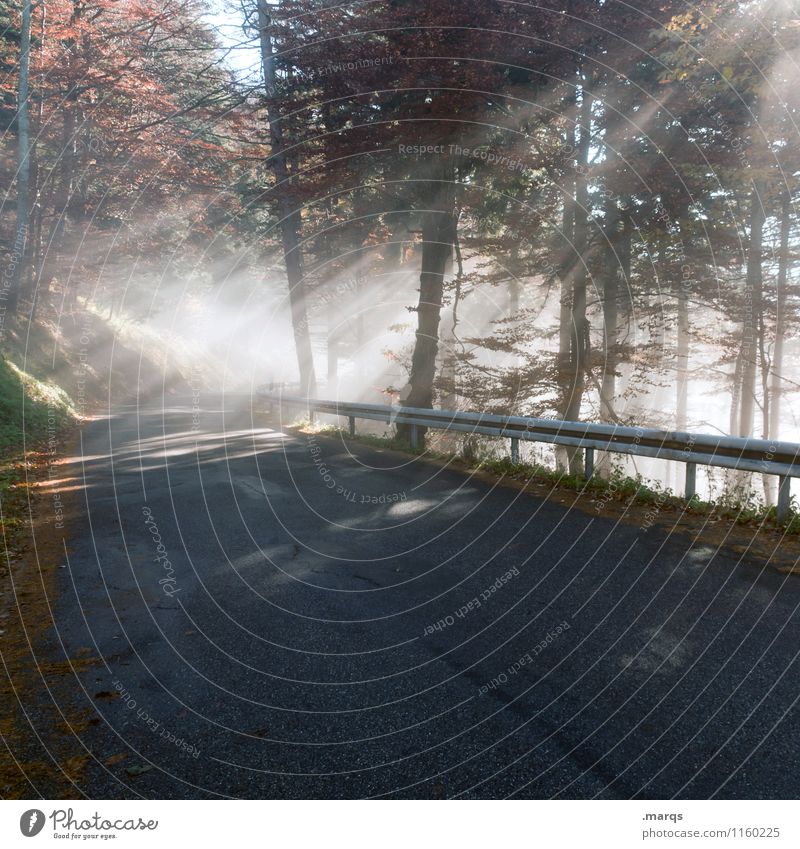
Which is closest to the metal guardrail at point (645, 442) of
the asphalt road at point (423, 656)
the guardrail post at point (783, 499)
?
the guardrail post at point (783, 499)

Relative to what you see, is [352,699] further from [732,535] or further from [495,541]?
[732,535]

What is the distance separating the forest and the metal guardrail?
1.94 meters

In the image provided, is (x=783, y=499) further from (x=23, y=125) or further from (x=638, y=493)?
(x=23, y=125)

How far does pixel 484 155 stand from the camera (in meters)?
15.5

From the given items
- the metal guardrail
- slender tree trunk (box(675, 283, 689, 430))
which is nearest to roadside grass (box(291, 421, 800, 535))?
the metal guardrail

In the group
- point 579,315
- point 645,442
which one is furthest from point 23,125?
point 645,442

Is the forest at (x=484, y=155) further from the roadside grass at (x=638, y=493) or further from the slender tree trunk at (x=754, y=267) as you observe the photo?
the roadside grass at (x=638, y=493)

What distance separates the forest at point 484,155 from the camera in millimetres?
13383

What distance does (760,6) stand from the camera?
993 centimetres

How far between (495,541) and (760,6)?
8.87 m

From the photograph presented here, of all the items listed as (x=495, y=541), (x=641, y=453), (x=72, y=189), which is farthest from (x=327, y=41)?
(x=72, y=189)

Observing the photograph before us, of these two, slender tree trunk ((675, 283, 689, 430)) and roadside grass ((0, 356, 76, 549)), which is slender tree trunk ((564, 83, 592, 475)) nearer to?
slender tree trunk ((675, 283, 689, 430))

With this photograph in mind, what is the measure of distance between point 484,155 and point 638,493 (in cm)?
976

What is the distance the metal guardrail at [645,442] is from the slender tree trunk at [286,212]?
876cm
